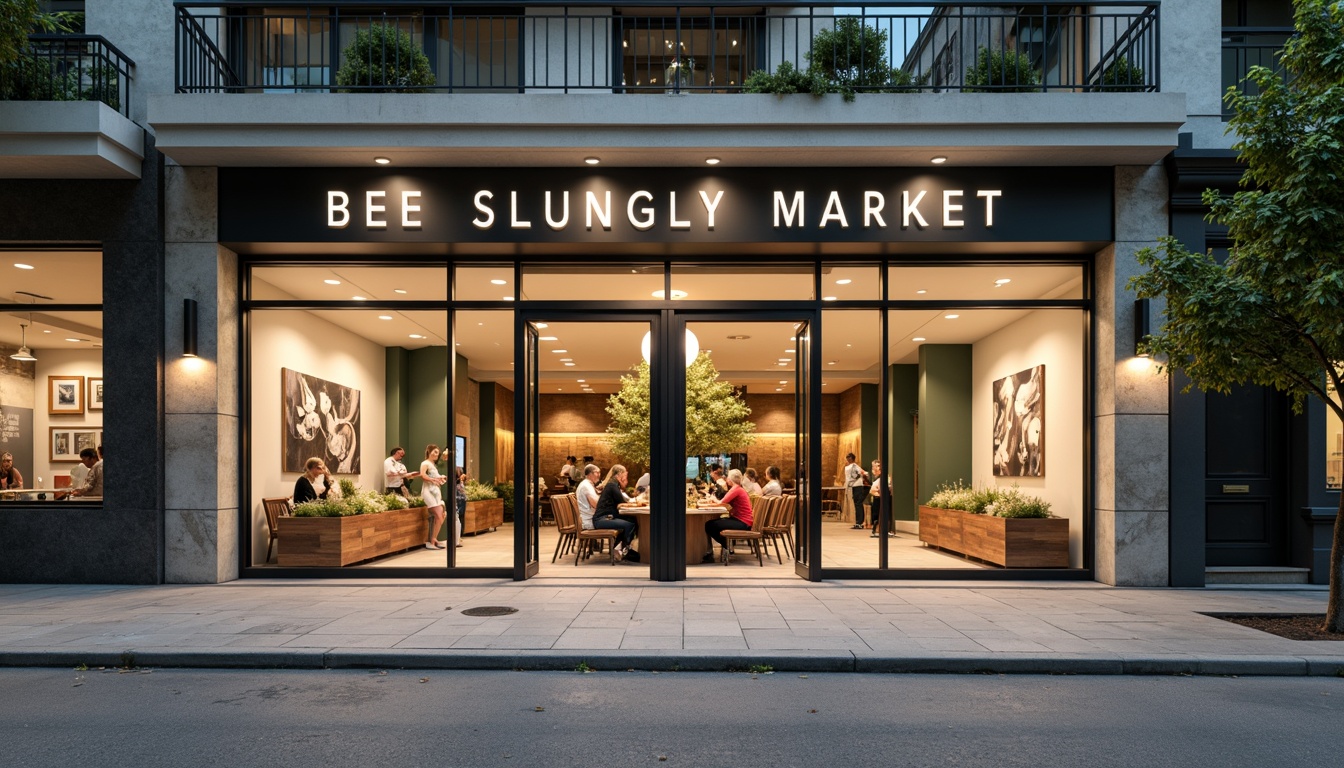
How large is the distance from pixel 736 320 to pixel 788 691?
228 inches

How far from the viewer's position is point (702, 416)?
1659 centimetres

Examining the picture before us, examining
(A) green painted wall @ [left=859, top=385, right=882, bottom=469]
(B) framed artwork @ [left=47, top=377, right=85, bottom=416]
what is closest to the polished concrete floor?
(A) green painted wall @ [left=859, top=385, right=882, bottom=469]

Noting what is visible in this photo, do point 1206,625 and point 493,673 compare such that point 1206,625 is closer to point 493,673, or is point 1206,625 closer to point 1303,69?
point 1303,69

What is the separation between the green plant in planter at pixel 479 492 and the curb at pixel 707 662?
28.3 feet

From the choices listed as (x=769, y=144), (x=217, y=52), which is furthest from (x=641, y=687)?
(x=217, y=52)

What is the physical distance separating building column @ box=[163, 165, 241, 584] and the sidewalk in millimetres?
567

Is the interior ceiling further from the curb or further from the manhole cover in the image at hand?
the manhole cover

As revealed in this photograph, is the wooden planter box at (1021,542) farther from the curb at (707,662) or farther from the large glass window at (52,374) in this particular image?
the large glass window at (52,374)

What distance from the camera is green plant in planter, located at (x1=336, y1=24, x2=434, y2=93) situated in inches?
431

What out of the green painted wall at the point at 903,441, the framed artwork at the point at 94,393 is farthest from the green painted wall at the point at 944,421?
the framed artwork at the point at 94,393

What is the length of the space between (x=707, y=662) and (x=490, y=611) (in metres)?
2.84

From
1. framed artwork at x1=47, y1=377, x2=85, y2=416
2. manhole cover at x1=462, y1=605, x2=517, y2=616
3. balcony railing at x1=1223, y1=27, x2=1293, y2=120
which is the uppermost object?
balcony railing at x1=1223, y1=27, x2=1293, y2=120

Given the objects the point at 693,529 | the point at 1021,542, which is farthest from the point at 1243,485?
the point at 693,529

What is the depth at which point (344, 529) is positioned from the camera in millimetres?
11656
